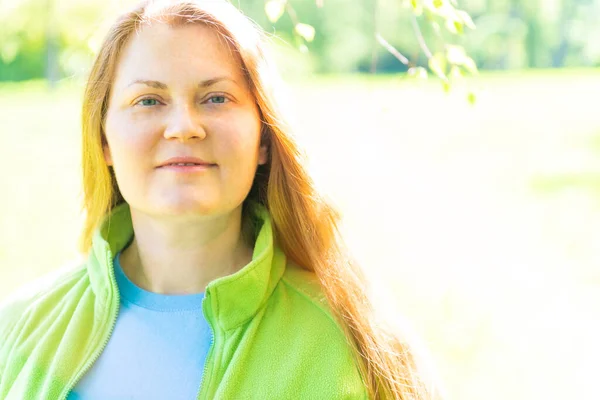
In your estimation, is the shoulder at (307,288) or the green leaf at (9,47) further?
the green leaf at (9,47)

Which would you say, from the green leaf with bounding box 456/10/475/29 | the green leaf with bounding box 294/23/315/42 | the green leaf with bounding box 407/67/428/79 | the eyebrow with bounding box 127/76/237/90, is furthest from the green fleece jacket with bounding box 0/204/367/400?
the green leaf with bounding box 456/10/475/29

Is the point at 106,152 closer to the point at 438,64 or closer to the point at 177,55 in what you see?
the point at 177,55

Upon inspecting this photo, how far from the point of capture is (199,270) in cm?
229

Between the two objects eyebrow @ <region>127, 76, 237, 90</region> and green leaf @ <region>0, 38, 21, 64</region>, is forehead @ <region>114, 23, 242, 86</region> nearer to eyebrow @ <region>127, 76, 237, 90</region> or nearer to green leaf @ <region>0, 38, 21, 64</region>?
eyebrow @ <region>127, 76, 237, 90</region>

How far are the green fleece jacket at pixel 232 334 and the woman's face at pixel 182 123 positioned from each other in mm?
222

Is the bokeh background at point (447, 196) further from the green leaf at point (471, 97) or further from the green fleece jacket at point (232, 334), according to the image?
the green fleece jacket at point (232, 334)

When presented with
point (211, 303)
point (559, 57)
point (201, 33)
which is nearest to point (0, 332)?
point (211, 303)

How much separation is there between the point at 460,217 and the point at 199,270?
238 inches

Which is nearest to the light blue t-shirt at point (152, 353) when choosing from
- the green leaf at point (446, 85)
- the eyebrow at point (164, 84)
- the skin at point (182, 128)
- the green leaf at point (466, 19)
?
the skin at point (182, 128)

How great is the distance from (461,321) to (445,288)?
18.5 inches

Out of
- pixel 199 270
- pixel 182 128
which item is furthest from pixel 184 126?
pixel 199 270

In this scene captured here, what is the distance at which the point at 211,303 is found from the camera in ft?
7.00

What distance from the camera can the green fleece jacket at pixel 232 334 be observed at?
2.06m

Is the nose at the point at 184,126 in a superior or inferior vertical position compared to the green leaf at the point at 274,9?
inferior
